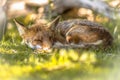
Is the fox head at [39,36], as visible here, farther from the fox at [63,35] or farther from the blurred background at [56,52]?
the blurred background at [56,52]

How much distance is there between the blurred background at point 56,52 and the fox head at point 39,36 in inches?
6.2

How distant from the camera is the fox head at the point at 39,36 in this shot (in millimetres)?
7462

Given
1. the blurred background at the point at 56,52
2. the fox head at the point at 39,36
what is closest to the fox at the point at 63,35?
the fox head at the point at 39,36

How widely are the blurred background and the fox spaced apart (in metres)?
0.19

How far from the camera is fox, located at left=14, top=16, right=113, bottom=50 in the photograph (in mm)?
7574

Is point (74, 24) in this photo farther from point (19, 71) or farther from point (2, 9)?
point (19, 71)

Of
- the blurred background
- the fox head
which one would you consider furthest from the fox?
the blurred background

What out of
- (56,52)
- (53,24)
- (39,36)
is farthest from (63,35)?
(56,52)

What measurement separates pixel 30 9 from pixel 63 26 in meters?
3.38

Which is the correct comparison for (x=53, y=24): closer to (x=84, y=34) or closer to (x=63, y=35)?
(x=63, y=35)

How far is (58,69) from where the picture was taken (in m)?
5.16

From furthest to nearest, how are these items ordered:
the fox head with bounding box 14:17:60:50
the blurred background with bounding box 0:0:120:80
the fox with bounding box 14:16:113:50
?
the fox with bounding box 14:16:113:50
the fox head with bounding box 14:17:60:50
the blurred background with bounding box 0:0:120:80

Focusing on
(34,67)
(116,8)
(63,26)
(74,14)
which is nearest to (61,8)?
(74,14)

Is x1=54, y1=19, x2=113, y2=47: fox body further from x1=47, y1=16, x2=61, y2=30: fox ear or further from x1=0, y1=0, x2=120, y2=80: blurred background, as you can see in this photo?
x1=0, y1=0, x2=120, y2=80: blurred background
